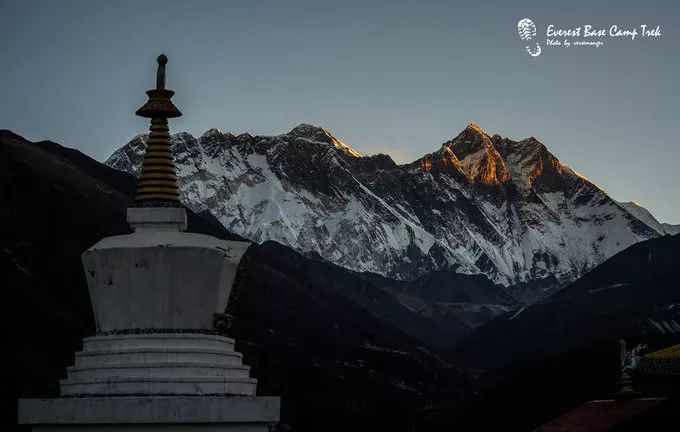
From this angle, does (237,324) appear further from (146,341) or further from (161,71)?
(146,341)

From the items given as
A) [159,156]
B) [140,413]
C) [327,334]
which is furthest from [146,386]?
[327,334]

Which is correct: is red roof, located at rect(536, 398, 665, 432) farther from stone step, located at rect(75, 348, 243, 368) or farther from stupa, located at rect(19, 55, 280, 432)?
stone step, located at rect(75, 348, 243, 368)

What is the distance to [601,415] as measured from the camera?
2119 centimetres

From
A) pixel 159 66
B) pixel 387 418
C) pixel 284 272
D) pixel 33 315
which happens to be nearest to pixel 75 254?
pixel 33 315

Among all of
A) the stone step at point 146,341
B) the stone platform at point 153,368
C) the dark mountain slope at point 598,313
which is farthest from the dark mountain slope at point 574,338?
the stone step at point 146,341

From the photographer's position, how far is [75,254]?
11162 cm

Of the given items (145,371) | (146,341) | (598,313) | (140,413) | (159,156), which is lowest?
(140,413)

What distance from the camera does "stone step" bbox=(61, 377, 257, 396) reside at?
18516 mm

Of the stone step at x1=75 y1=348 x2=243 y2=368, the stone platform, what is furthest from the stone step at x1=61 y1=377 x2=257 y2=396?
the stone step at x1=75 y1=348 x2=243 y2=368

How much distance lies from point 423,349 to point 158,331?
451ft

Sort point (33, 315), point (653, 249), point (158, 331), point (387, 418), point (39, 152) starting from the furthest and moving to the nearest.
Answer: point (653, 249)
point (39, 152)
point (387, 418)
point (33, 315)
point (158, 331)

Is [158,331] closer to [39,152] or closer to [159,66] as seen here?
[159,66]

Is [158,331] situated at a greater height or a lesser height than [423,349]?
lesser

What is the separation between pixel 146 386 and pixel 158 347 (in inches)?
25.9
